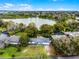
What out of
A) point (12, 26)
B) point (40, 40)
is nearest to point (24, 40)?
point (40, 40)

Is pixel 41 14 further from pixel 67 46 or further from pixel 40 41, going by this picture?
pixel 67 46

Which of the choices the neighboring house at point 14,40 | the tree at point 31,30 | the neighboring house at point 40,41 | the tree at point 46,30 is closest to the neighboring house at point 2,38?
the neighboring house at point 14,40

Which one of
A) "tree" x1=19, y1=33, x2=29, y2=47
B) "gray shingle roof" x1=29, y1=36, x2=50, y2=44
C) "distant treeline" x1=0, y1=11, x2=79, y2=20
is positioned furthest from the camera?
"distant treeline" x1=0, y1=11, x2=79, y2=20

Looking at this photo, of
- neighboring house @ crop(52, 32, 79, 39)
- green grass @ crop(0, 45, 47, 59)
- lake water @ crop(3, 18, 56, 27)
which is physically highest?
lake water @ crop(3, 18, 56, 27)

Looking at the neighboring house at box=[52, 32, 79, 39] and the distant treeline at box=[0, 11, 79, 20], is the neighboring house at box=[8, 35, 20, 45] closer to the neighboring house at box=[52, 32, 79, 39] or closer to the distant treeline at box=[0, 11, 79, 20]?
the distant treeline at box=[0, 11, 79, 20]

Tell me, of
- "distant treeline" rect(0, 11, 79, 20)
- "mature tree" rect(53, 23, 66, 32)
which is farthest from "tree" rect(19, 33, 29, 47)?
"mature tree" rect(53, 23, 66, 32)

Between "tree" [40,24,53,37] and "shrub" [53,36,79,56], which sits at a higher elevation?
"tree" [40,24,53,37]
